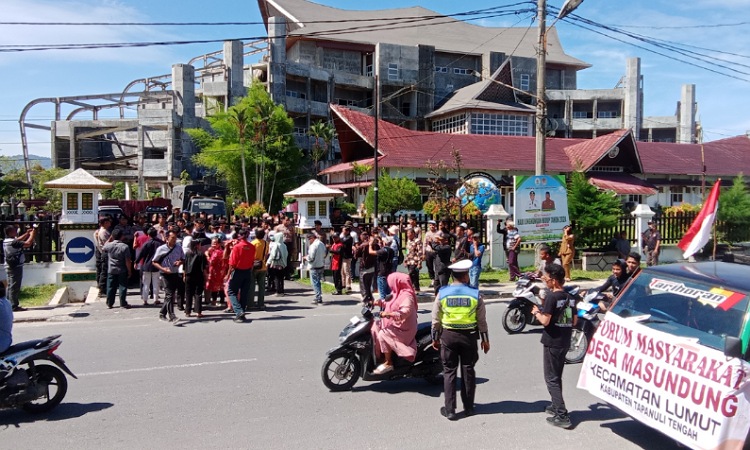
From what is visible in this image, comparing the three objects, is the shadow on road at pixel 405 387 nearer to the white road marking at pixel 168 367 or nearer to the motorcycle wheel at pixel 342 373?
the motorcycle wheel at pixel 342 373

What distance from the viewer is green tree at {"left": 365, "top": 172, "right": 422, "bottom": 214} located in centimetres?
2862

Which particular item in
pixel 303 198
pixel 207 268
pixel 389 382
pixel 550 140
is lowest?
pixel 389 382

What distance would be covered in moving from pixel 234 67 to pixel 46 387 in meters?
43.4

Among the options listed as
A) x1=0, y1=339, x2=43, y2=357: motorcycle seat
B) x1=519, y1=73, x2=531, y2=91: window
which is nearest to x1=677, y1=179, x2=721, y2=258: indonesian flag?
x1=0, y1=339, x2=43, y2=357: motorcycle seat

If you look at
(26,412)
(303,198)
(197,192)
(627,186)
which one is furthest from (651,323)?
(627,186)

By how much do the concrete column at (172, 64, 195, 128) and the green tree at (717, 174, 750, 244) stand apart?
35643 millimetres

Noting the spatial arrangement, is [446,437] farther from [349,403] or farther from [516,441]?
[349,403]

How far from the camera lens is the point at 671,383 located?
4.77 m

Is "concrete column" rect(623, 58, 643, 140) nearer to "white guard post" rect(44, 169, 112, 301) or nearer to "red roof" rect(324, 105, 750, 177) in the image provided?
"red roof" rect(324, 105, 750, 177)

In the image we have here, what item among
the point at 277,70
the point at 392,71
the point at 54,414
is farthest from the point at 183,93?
the point at 54,414

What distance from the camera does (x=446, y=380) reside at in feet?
19.4

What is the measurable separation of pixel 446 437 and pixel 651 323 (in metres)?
2.10

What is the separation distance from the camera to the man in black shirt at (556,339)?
5.63 metres

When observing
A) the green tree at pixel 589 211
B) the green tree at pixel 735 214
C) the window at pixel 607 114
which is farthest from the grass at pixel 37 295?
the window at pixel 607 114
